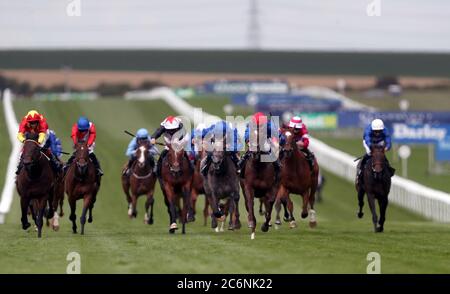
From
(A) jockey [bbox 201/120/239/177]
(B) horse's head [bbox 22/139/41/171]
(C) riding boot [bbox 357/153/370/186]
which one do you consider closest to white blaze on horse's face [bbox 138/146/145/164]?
(A) jockey [bbox 201/120/239/177]

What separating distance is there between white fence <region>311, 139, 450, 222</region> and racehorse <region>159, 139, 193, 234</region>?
417 inches

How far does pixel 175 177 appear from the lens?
76.2 ft

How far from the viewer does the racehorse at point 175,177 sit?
23.0m

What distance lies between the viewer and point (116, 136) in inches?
2120

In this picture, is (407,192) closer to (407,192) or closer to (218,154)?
(407,192)

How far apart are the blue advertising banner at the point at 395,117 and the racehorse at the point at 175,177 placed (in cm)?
2256

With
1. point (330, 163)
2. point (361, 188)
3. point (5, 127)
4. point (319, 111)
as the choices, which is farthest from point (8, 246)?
point (319, 111)

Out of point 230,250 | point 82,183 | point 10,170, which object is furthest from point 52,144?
point 10,170

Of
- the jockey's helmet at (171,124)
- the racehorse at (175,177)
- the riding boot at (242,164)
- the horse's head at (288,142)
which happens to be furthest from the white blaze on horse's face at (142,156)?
the riding boot at (242,164)

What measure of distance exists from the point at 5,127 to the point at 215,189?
31081 millimetres

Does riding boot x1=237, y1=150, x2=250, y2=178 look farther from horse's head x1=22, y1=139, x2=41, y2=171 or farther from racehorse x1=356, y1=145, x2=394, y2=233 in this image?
horse's head x1=22, y1=139, x2=41, y2=171

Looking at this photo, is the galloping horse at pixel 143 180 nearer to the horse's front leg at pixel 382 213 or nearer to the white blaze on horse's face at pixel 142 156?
the white blaze on horse's face at pixel 142 156

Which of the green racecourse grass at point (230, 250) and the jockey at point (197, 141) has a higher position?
the jockey at point (197, 141)
